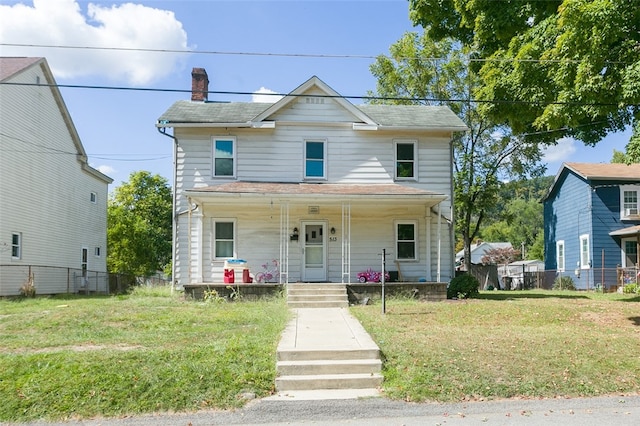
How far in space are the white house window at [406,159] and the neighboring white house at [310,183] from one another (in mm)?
34

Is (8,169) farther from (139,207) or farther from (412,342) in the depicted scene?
(139,207)

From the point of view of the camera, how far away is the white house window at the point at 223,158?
17641mm

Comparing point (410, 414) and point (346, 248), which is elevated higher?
point (346, 248)

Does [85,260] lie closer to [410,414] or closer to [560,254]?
Result: [410,414]

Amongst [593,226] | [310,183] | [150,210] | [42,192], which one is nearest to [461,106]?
[593,226]

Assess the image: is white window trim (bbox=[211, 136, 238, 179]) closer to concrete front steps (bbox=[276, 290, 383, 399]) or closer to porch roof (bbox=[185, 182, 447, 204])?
porch roof (bbox=[185, 182, 447, 204])

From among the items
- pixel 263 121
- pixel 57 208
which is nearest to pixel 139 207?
pixel 57 208

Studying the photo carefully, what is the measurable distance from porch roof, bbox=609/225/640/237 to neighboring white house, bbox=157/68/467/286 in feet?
33.7

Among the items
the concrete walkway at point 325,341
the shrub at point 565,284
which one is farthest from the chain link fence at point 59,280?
the shrub at point 565,284

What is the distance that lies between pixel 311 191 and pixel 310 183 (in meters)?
1.67

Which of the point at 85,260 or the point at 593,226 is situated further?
the point at 85,260

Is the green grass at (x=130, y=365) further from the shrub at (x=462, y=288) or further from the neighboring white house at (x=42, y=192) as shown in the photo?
the neighboring white house at (x=42, y=192)

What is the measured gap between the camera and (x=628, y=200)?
2550 centimetres

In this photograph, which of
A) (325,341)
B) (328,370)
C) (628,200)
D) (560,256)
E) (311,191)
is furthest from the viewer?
(560,256)
